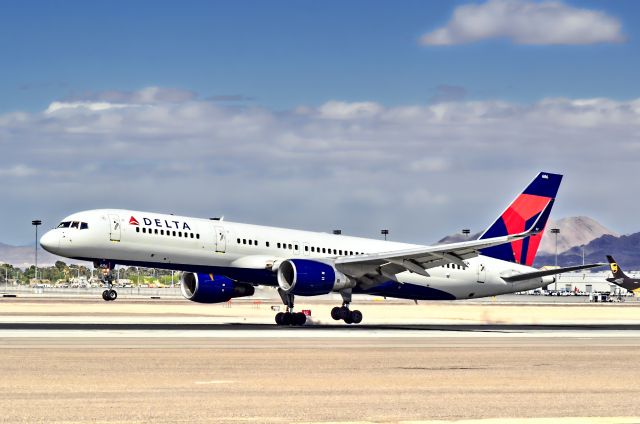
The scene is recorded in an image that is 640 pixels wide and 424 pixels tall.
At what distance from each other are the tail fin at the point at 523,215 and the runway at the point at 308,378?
22.4m

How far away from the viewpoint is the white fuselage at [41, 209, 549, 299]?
55.0 meters

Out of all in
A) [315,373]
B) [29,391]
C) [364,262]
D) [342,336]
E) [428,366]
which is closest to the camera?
[29,391]

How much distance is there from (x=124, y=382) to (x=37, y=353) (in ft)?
29.2

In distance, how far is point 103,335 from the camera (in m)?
42.9

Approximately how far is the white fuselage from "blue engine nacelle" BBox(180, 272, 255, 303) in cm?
213

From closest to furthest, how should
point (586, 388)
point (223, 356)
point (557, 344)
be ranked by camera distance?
point (586, 388)
point (223, 356)
point (557, 344)

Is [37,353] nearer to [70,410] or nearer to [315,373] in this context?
[315,373]

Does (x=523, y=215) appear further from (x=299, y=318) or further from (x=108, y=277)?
(x=108, y=277)

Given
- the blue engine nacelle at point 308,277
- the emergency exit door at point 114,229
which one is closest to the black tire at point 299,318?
the blue engine nacelle at point 308,277

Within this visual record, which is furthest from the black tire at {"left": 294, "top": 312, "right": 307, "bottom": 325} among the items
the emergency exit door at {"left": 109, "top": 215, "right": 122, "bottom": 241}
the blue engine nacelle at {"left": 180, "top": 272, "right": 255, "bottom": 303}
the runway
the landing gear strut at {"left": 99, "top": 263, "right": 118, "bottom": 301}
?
the runway

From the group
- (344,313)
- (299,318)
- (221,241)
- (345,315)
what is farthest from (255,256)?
(345,315)

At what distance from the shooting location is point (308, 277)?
177 feet

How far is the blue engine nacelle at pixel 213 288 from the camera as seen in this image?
5978 centimetres

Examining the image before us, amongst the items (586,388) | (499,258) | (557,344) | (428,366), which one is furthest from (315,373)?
(499,258)
